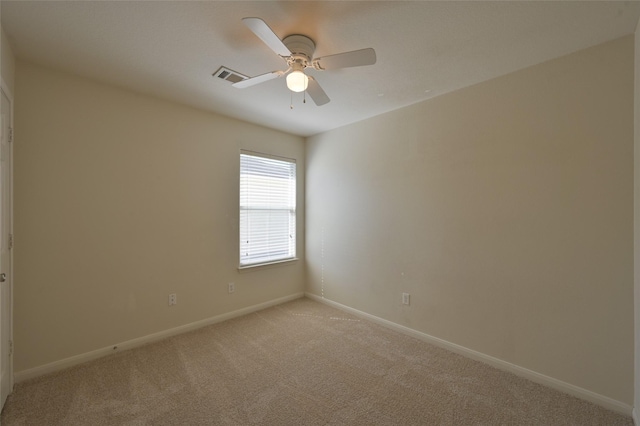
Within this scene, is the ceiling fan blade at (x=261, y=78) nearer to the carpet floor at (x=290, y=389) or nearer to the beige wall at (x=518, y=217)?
the beige wall at (x=518, y=217)

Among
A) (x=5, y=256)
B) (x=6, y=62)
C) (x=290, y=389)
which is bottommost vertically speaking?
(x=290, y=389)

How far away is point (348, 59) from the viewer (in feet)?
5.60

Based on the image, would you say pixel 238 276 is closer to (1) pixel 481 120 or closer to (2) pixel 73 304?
(2) pixel 73 304

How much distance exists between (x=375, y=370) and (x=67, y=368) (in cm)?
265

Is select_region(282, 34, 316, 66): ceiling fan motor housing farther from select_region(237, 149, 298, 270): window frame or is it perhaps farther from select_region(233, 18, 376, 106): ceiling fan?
select_region(237, 149, 298, 270): window frame

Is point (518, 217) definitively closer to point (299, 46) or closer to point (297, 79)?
point (297, 79)

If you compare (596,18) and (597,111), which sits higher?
(596,18)

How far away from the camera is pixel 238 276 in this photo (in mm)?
3557

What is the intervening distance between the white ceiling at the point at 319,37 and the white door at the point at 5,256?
63 cm

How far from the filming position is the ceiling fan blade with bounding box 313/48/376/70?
5.37ft

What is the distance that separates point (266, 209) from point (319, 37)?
243cm

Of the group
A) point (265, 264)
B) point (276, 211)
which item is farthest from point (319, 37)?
point (265, 264)

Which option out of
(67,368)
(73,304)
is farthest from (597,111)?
(67,368)

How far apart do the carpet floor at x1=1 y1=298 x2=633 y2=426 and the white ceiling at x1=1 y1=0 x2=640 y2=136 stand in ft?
8.38
